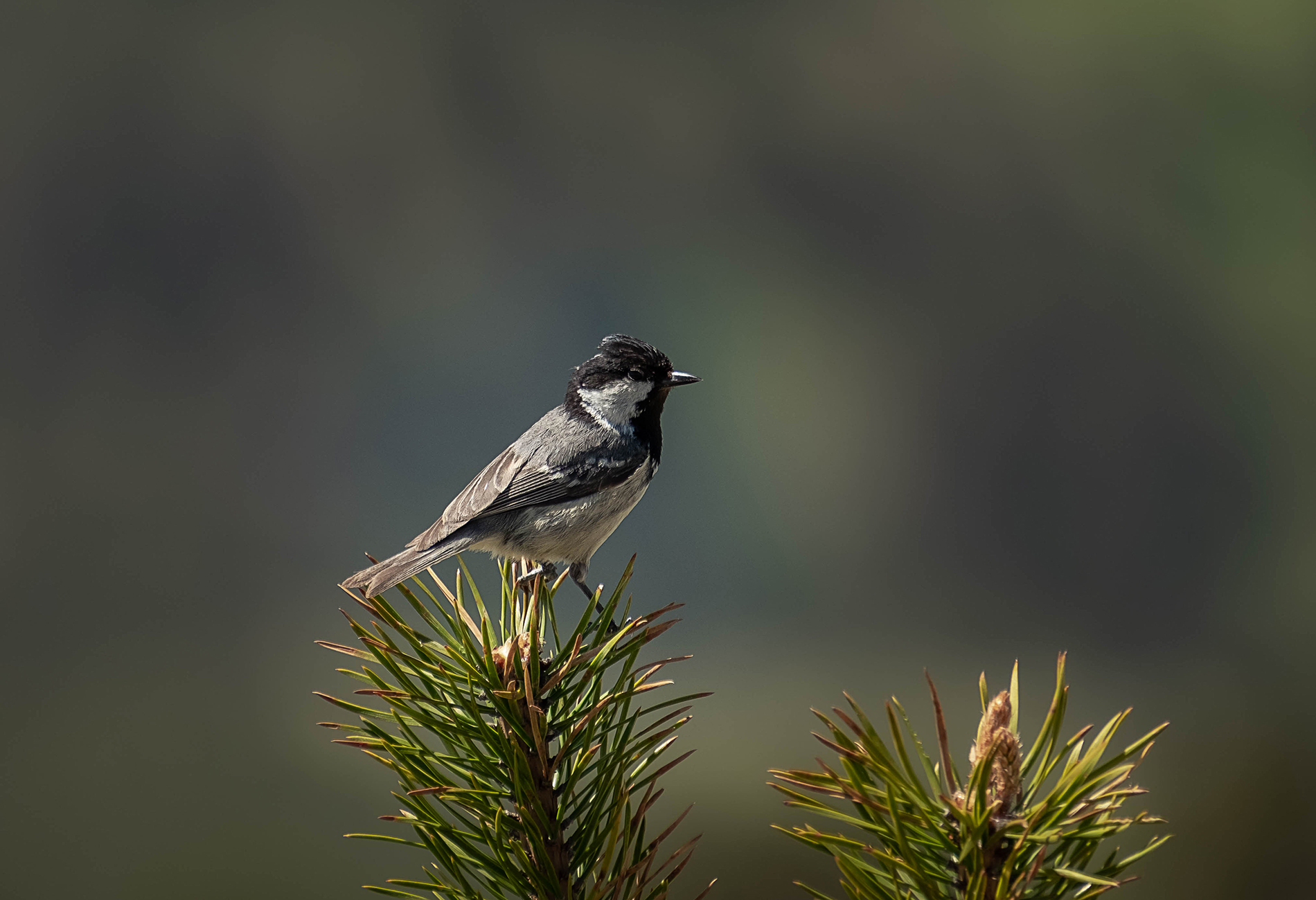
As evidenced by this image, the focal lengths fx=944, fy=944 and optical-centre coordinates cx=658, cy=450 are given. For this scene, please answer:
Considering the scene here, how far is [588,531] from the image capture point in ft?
3.06

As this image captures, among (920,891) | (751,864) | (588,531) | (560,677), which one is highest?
(588,531)

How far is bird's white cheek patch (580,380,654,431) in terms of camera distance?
0.99 meters

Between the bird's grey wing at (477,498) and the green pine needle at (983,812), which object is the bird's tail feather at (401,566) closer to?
the bird's grey wing at (477,498)

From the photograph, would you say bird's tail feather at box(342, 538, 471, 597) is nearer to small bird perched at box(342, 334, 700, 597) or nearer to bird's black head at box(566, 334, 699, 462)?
small bird perched at box(342, 334, 700, 597)

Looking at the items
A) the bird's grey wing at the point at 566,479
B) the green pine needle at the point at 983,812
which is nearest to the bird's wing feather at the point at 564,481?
the bird's grey wing at the point at 566,479

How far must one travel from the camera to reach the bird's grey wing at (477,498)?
0.86 m

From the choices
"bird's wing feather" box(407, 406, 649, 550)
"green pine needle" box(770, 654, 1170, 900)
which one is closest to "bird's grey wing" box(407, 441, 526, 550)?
"bird's wing feather" box(407, 406, 649, 550)

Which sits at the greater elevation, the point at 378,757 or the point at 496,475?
the point at 496,475

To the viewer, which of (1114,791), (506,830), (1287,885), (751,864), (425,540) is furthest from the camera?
(751,864)

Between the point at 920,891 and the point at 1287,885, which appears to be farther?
the point at 1287,885

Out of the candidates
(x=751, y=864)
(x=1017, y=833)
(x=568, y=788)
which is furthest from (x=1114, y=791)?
(x=751, y=864)

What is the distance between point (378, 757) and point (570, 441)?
520 millimetres

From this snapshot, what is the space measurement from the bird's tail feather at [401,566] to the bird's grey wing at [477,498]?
11mm

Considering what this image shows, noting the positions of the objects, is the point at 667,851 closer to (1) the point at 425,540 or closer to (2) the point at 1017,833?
(1) the point at 425,540
